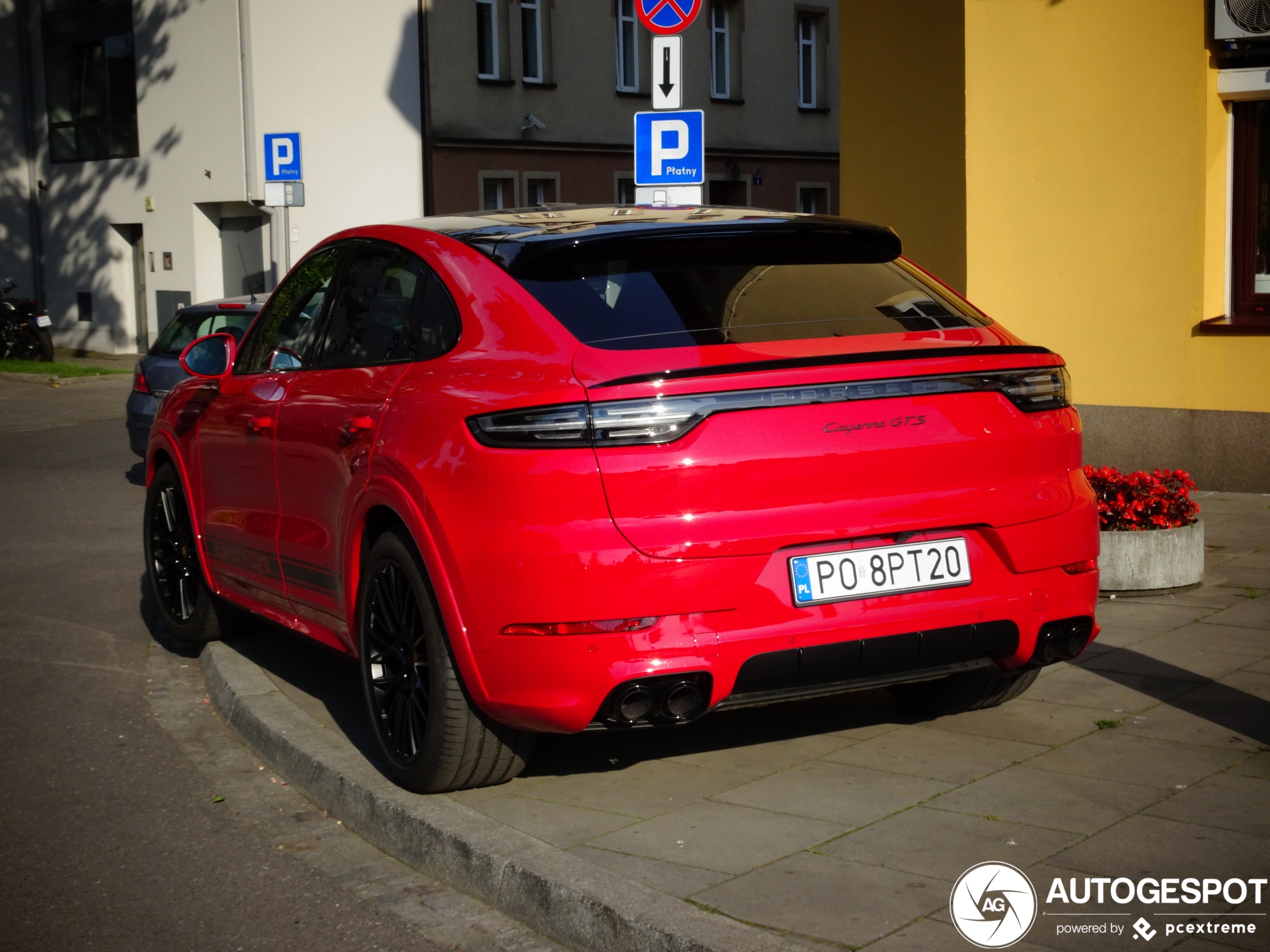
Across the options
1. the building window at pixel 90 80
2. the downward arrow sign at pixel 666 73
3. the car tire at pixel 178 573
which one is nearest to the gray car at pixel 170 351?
the downward arrow sign at pixel 666 73

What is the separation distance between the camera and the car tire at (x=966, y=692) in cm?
538

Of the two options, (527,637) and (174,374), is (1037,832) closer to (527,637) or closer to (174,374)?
(527,637)

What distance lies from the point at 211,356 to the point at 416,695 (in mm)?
2386

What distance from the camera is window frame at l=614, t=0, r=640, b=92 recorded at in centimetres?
3180

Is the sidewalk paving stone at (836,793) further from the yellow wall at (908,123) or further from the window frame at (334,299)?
the yellow wall at (908,123)

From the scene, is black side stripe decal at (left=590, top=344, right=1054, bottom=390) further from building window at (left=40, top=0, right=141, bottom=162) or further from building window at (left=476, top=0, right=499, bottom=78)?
building window at (left=40, top=0, right=141, bottom=162)

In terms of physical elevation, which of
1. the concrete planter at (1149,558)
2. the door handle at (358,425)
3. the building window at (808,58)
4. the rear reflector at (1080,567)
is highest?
the building window at (808,58)

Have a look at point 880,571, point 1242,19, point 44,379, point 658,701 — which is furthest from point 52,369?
point 880,571

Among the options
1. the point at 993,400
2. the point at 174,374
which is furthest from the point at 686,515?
the point at 174,374

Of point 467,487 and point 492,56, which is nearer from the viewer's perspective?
point 467,487

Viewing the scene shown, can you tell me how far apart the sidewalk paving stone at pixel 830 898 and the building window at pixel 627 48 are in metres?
29.2

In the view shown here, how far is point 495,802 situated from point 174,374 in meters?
10.1

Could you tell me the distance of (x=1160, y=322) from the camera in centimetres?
1049

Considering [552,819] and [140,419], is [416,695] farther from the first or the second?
[140,419]
